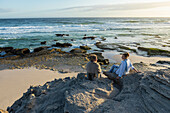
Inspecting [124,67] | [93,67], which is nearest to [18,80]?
[93,67]

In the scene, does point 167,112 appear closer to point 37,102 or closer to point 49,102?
point 49,102

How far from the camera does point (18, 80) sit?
24.3 ft

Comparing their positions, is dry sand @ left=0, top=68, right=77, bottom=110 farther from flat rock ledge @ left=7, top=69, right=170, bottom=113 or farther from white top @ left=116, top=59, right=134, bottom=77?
white top @ left=116, top=59, right=134, bottom=77

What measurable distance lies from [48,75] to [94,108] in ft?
18.4

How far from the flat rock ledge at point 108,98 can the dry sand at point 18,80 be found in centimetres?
169

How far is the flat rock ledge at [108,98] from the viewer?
3097mm

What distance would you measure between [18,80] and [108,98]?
5732 millimetres

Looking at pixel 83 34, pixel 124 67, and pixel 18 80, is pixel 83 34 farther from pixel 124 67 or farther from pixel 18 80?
pixel 124 67

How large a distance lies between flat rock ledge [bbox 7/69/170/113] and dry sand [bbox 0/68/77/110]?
1692 mm

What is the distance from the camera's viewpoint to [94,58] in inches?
173

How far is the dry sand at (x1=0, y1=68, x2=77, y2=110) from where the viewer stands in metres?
5.79

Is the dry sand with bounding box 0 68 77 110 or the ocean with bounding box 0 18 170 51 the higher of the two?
the dry sand with bounding box 0 68 77 110

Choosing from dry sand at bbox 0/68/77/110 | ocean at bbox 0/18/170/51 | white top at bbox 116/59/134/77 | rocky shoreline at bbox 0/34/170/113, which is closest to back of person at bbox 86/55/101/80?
rocky shoreline at bbox 0/34/170/113

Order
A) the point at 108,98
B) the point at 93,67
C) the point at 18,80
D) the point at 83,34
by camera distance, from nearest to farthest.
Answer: the point at 108,98 < the point at 93,67 < the point at 18,80 < the point at 83,34
